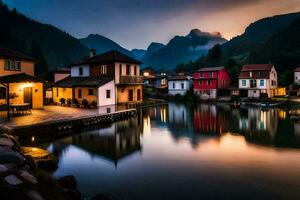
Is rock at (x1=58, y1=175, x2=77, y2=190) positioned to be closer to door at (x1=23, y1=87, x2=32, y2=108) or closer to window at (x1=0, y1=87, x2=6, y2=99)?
window at (x1=0, y1=87, x2=6, y2=99)

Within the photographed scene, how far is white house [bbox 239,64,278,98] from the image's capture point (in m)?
59.7

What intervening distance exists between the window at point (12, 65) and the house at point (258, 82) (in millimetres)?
48619

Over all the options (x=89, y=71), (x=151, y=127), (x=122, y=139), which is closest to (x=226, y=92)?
(x=89, y=71)

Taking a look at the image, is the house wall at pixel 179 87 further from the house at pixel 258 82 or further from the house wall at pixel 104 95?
the house wall at pixel 104 95

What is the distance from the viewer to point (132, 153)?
64.0 feet

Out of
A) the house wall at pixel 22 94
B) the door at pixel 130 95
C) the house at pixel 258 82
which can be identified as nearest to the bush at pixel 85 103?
the house wall at pixel 22 94

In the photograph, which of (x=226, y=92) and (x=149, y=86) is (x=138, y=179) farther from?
(x=149, y=86)

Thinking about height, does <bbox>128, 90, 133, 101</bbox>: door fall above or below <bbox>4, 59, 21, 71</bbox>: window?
below

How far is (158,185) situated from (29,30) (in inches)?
6647

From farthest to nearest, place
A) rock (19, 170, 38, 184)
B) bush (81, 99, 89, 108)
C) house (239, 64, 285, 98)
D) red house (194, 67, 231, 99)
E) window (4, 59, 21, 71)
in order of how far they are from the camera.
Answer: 1. red house (194, 67, 231, 99)
2. house (239, 64, 285, 98)
3. bush (81, 99, 89, 108)
4. window (4, 59, 21, 71)
5. rock (19, 170, 38, 184)

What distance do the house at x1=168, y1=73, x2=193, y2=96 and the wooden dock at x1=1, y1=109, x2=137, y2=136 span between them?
123 ft

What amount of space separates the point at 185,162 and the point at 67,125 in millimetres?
12962

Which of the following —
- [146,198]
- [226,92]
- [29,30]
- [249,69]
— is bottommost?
[146,198]

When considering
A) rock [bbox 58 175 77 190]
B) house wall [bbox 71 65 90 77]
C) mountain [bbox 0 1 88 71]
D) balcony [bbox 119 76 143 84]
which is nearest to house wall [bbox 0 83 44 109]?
balcony [bbox 119 76 143 84]
